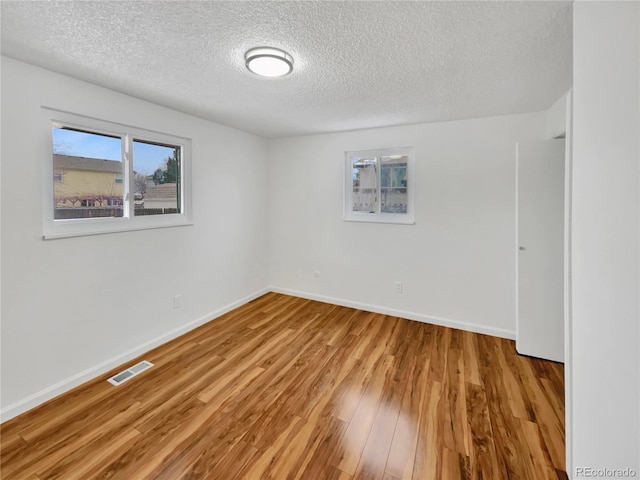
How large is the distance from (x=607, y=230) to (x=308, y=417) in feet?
6.47

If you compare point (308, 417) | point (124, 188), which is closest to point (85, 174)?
point (124, 188)

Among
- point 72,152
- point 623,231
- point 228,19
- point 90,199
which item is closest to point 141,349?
point 90,199

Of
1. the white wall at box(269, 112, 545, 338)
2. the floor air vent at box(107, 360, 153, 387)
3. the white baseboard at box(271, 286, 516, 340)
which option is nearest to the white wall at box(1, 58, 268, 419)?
the floor air vent at box(107, 360, 153, 387)

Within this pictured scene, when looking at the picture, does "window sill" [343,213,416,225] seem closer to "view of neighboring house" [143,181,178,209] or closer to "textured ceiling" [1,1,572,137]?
"textured ceiling" [1,1,572,137]

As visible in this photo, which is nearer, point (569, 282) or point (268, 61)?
point (569, 282)

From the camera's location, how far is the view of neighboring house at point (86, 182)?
7.18 feet

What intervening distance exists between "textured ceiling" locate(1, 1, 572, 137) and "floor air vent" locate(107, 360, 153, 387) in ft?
7.84

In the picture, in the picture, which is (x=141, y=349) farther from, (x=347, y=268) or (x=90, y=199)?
(x=347, y=268)

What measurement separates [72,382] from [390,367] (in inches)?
102

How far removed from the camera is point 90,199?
2.38 meters

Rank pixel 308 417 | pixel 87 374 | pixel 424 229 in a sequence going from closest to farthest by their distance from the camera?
pixel 308 417 → pixel 87 374 → pixel 424 229

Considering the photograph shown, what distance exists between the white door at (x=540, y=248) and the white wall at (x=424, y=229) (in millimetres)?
437

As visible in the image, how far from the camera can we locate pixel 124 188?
2629mm

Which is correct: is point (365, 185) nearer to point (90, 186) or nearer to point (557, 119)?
point (557, 119)
